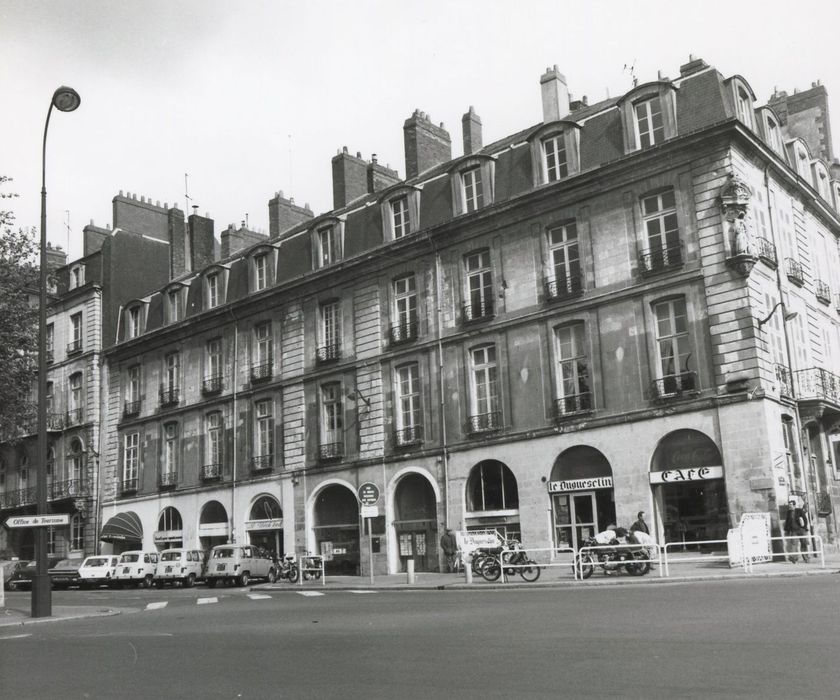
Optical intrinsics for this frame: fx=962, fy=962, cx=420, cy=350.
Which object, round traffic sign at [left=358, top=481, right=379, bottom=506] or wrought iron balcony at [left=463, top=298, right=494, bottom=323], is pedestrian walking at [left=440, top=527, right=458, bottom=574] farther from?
wrought iron balcony at [left=463, top=298, right=494, bottom=323]

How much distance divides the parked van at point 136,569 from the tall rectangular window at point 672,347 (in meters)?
19.9

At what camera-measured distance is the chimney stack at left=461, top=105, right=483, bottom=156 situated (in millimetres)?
35938

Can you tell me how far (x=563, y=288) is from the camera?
28.5m

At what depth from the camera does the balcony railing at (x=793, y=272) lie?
28.2 meters

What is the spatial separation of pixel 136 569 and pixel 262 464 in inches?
236

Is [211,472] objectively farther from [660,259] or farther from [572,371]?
[660,259]

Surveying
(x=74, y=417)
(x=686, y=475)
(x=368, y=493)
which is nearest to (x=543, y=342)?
(x=686, y=475)

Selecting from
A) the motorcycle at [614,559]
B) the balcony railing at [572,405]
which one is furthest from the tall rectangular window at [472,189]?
the motorcycle at [614,559]

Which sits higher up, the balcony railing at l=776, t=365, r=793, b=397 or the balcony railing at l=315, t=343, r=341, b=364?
the balcony railing at l=315, t=343, r=341, b=364

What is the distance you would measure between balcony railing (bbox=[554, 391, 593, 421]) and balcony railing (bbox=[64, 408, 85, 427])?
27.2m

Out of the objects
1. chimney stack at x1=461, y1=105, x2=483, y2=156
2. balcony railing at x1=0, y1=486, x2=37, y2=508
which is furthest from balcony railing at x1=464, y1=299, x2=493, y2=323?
balcony railing at x1=0, y1=486, x2=37, y2=508

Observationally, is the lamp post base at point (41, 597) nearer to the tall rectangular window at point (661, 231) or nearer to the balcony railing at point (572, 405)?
the balcony railing at point (572, 405)

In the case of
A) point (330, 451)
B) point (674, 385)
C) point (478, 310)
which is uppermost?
point (478, 310)

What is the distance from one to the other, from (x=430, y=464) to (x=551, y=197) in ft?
30.8
